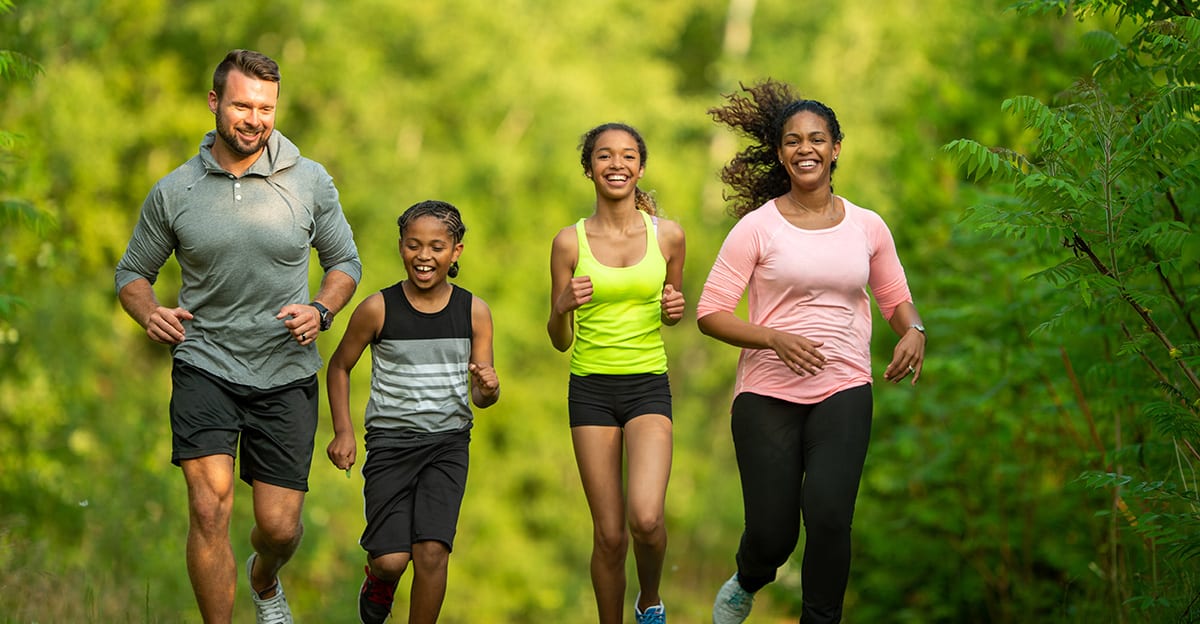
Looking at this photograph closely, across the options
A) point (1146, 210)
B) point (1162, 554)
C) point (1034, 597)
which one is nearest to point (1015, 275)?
point (1034, 597)

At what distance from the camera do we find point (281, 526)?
652 cm

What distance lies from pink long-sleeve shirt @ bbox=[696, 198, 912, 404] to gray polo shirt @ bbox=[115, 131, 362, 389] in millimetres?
1969

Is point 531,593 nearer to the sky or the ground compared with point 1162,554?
nearer to the ground

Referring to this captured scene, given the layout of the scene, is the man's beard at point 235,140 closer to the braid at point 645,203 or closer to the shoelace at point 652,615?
the braid at point 645,203

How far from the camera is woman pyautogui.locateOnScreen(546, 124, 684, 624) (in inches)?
263

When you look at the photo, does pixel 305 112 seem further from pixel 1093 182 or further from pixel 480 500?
pixel 1093 182

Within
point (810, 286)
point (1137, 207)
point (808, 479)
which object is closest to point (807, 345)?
point (810, 286)

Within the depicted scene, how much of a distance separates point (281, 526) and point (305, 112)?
1827 centimetres

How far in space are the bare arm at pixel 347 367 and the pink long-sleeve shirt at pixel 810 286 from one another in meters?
1.57

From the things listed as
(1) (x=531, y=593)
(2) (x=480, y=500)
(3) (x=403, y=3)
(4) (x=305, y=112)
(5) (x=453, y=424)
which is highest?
(3) (x=403, y=3)

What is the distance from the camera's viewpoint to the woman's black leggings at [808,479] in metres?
6.36

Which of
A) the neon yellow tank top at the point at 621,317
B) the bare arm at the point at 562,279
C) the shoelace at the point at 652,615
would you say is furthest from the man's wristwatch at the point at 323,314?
the shoelace at the point at 652,615

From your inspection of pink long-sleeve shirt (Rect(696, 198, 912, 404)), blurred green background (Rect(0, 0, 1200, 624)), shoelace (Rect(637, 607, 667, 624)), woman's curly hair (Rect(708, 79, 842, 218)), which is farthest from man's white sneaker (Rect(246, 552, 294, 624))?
woman's curly hair (Rect(708, 79, 842, 218))

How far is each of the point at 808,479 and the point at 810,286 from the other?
0.90m
